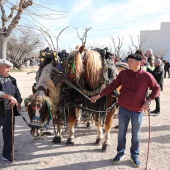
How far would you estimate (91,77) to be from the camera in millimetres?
3477

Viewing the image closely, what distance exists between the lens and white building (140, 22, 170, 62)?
38844 millimetres

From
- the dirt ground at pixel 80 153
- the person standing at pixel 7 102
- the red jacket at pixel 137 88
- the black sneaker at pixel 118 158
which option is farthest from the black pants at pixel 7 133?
the red jacket at pixel 137 88

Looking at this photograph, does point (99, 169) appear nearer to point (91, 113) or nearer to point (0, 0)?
point (91, 113)

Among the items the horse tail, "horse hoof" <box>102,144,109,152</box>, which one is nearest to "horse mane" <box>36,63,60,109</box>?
the horse tail

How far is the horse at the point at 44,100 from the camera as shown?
298 centimetres

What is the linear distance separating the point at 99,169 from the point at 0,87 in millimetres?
1929

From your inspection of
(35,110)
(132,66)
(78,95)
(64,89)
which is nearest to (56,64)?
(64,89)

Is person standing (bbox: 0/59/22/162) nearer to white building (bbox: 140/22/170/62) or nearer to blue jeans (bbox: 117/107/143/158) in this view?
blue jeans (bbox: 117/107/143/158)

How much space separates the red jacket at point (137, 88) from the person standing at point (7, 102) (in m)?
1.67

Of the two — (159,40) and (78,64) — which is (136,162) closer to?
(78,64)

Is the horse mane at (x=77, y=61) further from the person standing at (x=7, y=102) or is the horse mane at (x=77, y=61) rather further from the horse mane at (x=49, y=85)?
the person standing at (x=7, y=102)

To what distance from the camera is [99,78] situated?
3.54 metres

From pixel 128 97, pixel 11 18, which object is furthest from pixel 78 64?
pixel 11 18

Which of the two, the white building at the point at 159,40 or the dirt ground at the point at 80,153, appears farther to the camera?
the white building at the point at 159,40
